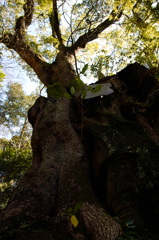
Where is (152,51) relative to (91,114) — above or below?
above

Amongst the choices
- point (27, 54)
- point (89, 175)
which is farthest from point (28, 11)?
point (89, 175)

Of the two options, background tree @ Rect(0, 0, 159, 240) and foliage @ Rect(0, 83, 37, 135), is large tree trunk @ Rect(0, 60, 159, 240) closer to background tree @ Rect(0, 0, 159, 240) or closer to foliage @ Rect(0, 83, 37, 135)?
background tree @ Rect(0, 0, 159, 240)

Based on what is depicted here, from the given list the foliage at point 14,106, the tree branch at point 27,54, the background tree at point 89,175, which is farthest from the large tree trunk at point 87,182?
the foliage at point 14,106

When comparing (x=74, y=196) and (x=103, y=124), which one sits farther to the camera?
(x=103, y=124)

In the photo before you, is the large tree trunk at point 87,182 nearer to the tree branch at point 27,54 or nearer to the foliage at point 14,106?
the tree branch at point 27,54

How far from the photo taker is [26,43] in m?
7.06

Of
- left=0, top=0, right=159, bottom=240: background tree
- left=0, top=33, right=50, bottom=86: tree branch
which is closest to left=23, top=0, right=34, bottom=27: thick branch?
left=0, top=33, right=50, bottom=86: tree branch

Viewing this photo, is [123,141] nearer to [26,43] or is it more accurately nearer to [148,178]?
[148,178]

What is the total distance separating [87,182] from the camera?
2393mm

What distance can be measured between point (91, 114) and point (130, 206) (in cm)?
227

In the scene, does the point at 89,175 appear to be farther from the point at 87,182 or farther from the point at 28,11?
the point at 28,11

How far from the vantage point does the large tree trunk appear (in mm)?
1693

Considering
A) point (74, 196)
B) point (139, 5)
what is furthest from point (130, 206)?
point (139, 5)

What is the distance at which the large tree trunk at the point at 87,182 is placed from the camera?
1693 mm
